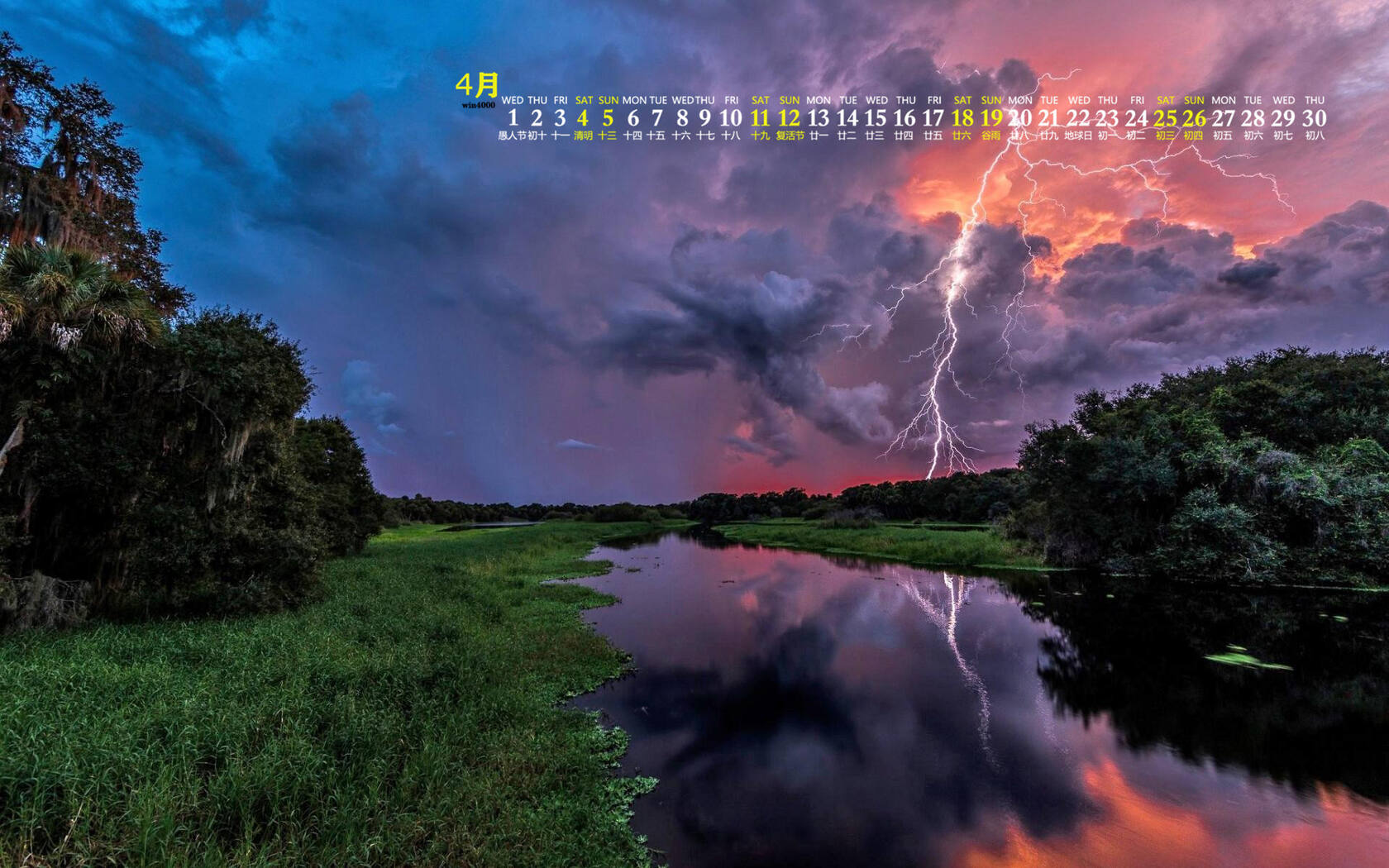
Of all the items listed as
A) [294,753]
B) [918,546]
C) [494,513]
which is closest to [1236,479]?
[918,546]

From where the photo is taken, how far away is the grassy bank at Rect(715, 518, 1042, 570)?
136 feet

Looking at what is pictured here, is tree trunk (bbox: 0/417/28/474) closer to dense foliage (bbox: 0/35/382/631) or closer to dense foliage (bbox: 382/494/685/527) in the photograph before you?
dense foliage (bbox: 0/35/382/631)

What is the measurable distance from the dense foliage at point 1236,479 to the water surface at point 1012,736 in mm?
5983

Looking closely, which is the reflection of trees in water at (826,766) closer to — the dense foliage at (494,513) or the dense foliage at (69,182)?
the dense foliage at (69,182)

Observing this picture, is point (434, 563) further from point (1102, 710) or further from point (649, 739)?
point (1102, 710)

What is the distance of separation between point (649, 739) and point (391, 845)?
252 inches

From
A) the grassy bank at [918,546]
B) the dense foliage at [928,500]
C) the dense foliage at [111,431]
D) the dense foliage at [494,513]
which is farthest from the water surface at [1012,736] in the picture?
the dense foliage at [494,513]

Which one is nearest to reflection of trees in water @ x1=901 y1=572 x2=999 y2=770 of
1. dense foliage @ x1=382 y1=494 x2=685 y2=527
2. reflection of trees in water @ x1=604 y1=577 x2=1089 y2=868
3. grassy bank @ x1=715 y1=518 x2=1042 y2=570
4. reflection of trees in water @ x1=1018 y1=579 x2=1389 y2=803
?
reflection of trees in water @ x1=604 y1=577 x2=1089 y2=868

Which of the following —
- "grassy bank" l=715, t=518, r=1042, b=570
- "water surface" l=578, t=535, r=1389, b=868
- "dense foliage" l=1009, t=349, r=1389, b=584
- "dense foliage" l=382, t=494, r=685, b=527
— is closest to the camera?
"water surface" l=578, t=535, r=1389, b=868

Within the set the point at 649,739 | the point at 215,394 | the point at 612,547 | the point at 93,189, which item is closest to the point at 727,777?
the point at 649,739

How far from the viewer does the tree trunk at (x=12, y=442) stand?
1234cm

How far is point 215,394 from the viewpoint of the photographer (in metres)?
15.4

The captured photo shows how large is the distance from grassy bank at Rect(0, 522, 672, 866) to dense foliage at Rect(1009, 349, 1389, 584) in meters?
39.4

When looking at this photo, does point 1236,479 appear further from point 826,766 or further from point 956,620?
point 826,766
